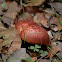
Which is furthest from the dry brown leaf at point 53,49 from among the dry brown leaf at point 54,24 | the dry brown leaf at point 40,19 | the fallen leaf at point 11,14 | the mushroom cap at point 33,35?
the fallen leaf at point 11,14

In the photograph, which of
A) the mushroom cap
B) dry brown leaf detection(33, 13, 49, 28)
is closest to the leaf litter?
dry brown leaf detection(33, 13, 49, 28)

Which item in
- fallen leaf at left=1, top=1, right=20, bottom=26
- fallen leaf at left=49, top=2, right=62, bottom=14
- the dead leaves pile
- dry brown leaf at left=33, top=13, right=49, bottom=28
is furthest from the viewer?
fallen leaf at left=49, top=2, right=62, bottom=14

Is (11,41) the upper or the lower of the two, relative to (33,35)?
lower

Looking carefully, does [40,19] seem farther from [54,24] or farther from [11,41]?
[11,41]

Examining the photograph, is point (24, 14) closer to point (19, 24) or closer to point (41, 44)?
point (19, 24)

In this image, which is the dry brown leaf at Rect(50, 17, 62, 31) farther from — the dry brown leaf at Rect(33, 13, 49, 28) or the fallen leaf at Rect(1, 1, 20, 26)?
the fallen leaf at Rect(1, 1, 20, 26)

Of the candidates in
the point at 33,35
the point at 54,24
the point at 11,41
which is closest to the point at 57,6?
the point at 54,24

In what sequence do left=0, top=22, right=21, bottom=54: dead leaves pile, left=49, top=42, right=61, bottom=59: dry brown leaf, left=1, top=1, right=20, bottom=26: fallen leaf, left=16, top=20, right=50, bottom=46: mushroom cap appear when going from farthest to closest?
left=1, top=1, right=20, bottom=26: fallen leaf
left=49, top=42, right=61, bottom=59: dry brown leaf
left=16, top=20, right=50, bottom=46: mushroom cap
left=0, top=22, right=21, bottom=54: dead leaves pile

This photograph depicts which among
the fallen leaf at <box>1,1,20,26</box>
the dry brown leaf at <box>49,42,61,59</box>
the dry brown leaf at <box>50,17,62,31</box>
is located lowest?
the dry brown leaf at <box>49,42,61,59</box>

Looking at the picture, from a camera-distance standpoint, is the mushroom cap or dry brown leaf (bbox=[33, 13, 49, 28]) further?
dry brown leaf (bbox=[33, 13, 49, 28])

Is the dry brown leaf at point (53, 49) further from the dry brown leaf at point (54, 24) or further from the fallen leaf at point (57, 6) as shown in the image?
the fallen leaf at point (57, 6)
